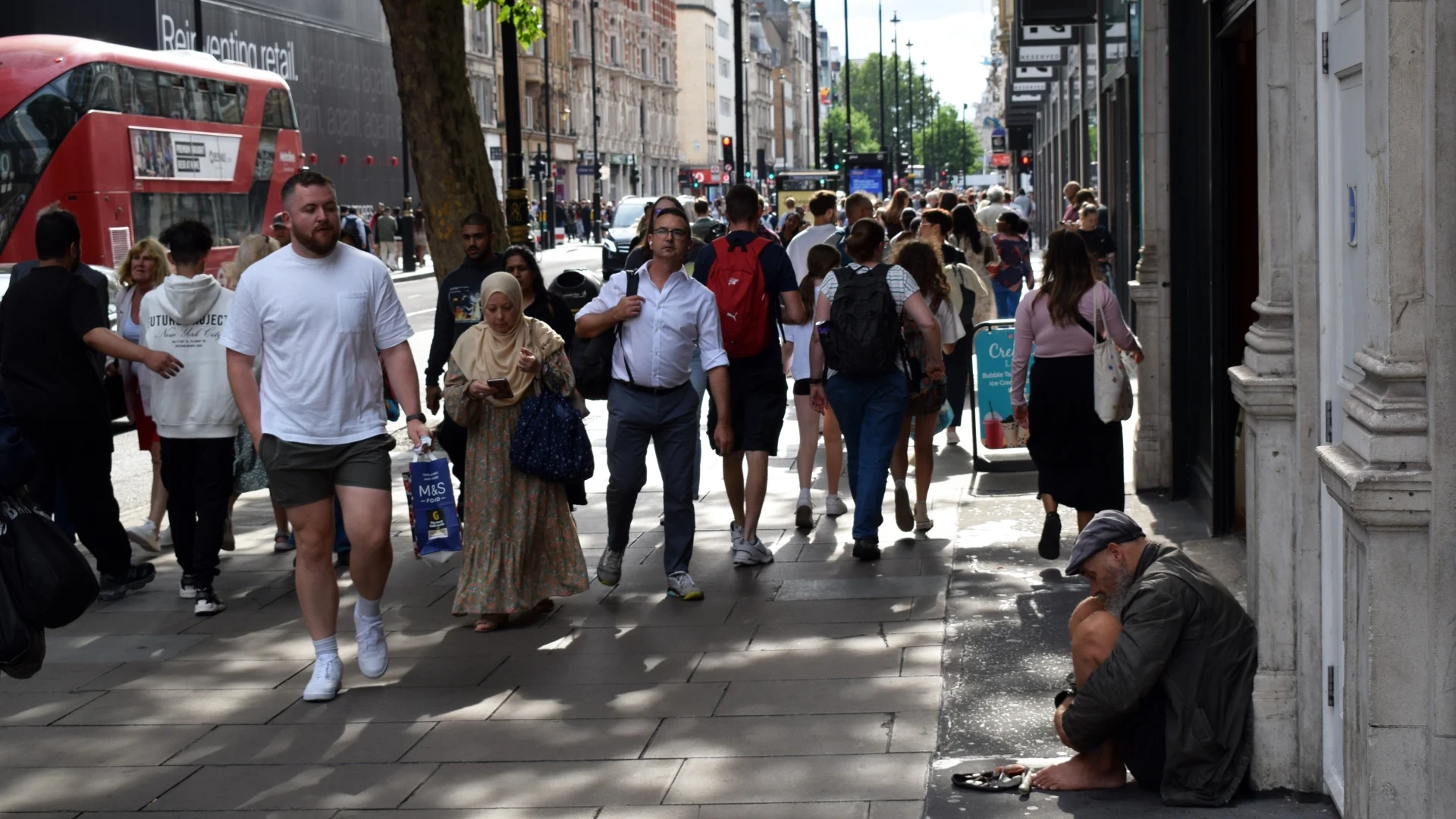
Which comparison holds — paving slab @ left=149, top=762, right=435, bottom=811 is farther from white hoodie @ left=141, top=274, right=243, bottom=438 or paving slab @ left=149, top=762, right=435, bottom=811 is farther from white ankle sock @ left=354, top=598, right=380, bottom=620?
white hoodie @ left=141, top=274, right=243, bottom=438

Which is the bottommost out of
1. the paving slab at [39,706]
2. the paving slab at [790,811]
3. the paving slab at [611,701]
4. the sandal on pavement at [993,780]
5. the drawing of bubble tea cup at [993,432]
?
the paving slab at [39,706]

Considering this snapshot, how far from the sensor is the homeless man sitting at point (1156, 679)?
4801 mm

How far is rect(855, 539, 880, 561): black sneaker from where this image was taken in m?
8.74

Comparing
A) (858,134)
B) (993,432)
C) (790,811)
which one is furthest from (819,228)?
(858,134)

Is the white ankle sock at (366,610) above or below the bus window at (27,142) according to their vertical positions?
below


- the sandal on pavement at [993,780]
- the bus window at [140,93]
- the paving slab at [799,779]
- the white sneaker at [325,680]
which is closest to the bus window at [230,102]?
the bus window at [140,93]

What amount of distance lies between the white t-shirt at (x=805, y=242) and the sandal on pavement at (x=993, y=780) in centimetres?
813

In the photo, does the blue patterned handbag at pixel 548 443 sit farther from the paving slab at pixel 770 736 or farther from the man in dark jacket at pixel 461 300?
the paving slab at pixel 770 736

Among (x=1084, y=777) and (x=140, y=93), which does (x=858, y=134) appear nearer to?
(x=140, y=93)

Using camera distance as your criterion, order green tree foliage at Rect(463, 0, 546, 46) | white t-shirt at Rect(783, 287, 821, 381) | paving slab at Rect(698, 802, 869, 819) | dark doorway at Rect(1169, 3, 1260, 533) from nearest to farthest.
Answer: paving slab at Rect(698, 802, 869, 819)
dark doorway at Rect(1169, 3, 1260, 533)
white t-shirt at Rect(783, 287, 821, 381)
green tree foliage at Rect(463, 0, 546, 46)

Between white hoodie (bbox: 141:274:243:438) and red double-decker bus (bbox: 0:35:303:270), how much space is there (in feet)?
41.9

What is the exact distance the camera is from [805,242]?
13.6 metres

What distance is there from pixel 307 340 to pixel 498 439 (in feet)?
4.06

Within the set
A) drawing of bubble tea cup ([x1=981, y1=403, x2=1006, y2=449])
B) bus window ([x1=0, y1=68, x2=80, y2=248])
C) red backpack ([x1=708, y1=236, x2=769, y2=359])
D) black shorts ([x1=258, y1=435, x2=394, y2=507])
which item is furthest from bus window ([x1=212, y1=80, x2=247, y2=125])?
black shorts ([x1=258, y1=435, x2=394, y2=507])
